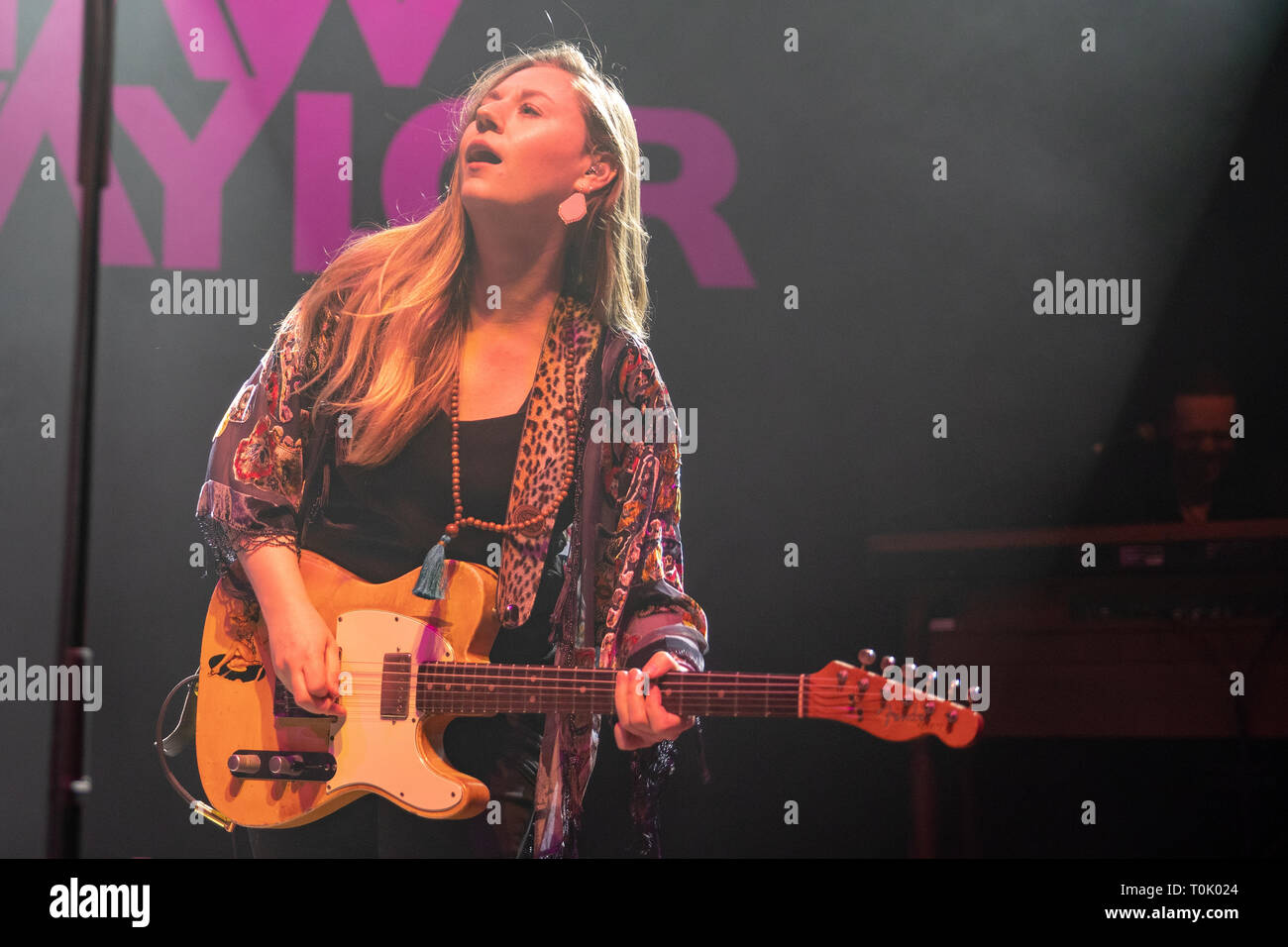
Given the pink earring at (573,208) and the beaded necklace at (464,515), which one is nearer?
the beaded necklace at (464,515)

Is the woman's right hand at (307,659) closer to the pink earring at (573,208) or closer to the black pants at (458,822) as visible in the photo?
the black pants at (458,822)

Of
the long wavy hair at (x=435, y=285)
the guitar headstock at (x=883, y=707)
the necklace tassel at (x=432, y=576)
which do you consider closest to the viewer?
the guitar headstock at (x=883, y=707)

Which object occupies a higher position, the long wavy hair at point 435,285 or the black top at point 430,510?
the long wavy hair at point 435,285

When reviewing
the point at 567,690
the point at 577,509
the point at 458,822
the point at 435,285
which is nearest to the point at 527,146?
the point at 435,285

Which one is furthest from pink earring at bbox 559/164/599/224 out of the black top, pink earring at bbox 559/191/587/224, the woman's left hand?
the woman's left hand

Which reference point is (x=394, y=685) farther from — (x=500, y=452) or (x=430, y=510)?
(x=500, y=452)

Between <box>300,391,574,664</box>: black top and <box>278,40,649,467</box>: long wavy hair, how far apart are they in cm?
8

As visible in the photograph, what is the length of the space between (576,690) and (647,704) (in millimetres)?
166

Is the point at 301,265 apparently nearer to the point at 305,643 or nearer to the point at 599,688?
the point at 305,643

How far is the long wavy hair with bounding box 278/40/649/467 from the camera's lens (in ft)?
8.86

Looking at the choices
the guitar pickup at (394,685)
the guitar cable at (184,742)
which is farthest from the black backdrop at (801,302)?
the guitar pickup at (394,685)

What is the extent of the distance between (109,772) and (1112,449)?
2.59m

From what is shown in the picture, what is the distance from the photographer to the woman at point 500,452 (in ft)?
8.43

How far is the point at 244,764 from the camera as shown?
2.56 m
